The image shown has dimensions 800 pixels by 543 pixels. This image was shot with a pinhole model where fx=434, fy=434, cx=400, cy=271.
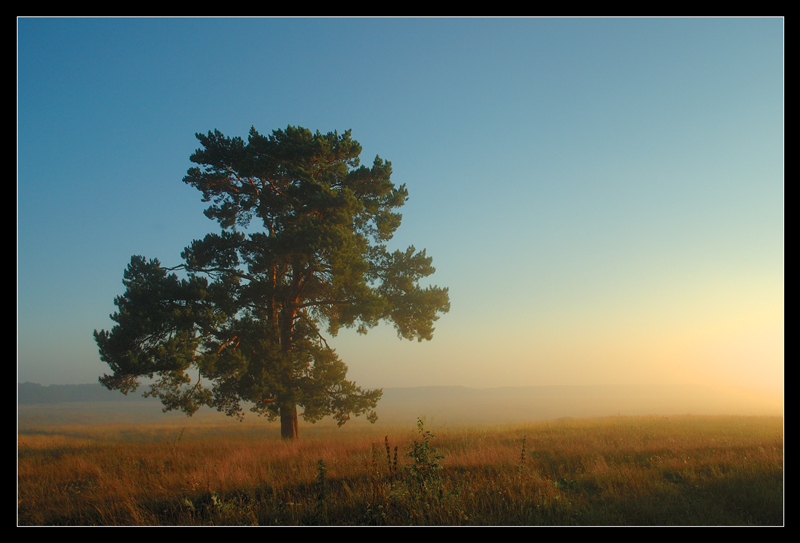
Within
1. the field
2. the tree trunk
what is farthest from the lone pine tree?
the field

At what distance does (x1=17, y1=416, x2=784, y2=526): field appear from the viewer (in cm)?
645

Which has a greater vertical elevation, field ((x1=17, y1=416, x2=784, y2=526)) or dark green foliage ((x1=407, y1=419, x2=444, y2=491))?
dark green foliage ((x1=407, y1=419, x2=444, y2=491))

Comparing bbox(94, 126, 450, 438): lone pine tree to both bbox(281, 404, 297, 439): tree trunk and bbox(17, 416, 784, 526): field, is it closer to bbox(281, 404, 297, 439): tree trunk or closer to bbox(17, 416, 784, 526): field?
bbox(281, 404, 297, 439): tree trunk

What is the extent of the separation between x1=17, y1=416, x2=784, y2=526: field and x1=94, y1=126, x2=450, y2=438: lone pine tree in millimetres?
4006

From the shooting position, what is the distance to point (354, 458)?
10117 mm

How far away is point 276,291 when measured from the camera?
16.8 m

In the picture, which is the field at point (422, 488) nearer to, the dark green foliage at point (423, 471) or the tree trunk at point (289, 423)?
the dark green foliage at point (423, 471)

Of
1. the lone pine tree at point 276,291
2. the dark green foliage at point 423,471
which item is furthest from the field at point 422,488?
the lone pine tree at point 276,291

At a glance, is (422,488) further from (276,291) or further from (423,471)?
(276,291)

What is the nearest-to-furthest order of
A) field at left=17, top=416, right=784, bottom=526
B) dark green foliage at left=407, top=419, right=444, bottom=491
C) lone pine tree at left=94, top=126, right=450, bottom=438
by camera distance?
field at left=17, top=416, right=784, bottom=526
dark green foliage at left=407, top=419, right=444, bottom=491
lone pine tree at left=94, top=126, right=450, bottom=438

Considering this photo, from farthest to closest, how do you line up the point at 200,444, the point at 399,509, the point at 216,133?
the point at 216,133 → the point at 200,444 → the point at 399,509
